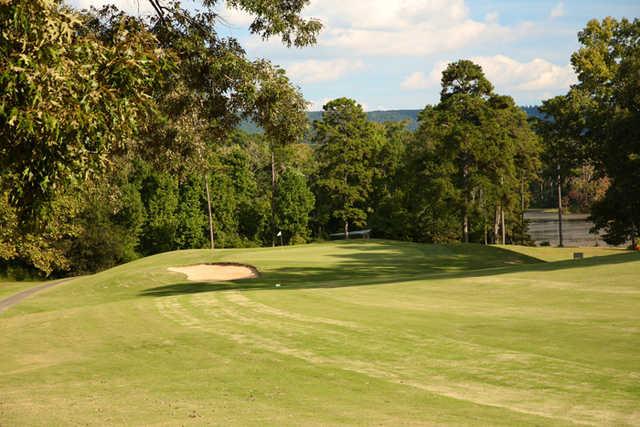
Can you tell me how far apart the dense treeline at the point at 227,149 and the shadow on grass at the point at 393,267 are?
6.45 meters

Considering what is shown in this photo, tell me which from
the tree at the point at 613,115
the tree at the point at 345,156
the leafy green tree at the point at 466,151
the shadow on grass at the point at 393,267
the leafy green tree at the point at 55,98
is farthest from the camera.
Answer: the tree at the point at 345,156

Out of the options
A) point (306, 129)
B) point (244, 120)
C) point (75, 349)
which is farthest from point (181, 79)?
point (75, 349)

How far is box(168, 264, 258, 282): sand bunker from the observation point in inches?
1307

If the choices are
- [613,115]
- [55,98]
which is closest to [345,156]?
[613,115]

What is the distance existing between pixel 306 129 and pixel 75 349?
715cm

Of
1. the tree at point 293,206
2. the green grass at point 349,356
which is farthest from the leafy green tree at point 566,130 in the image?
the tree at point 293,206

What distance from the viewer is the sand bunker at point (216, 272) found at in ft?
109

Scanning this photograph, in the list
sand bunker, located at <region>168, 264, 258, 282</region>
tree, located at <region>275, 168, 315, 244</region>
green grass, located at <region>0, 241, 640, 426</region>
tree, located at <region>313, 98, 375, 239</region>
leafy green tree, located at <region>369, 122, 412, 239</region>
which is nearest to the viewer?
green grass, located at <region>0, 241, 640, 426</region>

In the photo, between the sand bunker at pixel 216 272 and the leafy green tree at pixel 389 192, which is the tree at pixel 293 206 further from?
the sand bunker at pixel 216 272

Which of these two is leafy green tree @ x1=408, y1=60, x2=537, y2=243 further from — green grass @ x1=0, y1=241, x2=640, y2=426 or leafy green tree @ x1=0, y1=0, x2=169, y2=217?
leafy green tree @ x1=0, y1=0, x2=169, y2=217

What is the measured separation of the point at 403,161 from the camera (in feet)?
235

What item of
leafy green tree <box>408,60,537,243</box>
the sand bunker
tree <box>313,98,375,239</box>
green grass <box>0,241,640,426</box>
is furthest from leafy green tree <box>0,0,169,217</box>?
tree <box>313,98,375,239</box>

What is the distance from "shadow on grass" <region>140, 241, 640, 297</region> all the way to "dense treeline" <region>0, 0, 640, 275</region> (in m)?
6.45

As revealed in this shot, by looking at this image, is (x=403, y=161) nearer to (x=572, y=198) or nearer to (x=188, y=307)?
(x=188, y=307)
